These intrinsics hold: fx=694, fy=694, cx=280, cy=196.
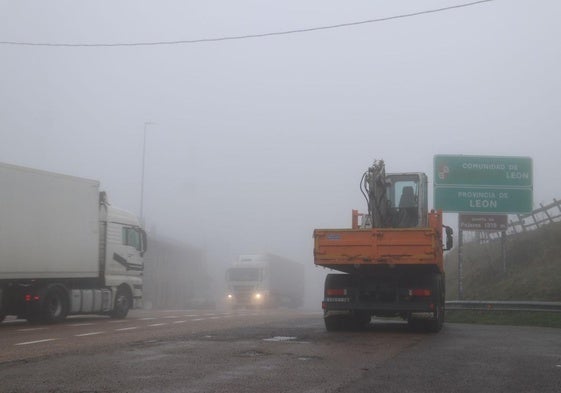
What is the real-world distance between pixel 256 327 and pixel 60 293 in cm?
610

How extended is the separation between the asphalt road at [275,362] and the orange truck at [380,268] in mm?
679

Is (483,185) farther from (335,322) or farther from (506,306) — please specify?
(335,322)

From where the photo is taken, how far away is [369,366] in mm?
9531

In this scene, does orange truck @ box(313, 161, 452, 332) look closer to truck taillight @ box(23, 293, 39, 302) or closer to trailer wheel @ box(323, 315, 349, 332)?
trailer wheel @ box(323, 315, 349, 332)

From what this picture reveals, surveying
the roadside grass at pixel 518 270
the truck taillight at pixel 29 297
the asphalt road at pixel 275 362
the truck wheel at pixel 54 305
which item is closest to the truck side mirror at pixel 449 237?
the asphalt road at pixel 275 362

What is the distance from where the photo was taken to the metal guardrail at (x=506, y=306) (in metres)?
20.2

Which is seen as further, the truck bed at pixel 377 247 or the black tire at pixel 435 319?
the black tire at pixel 435 319

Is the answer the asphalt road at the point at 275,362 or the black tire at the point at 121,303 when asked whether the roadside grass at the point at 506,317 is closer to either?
the asphalt road at the point at 275,362

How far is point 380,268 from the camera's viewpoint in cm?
1522

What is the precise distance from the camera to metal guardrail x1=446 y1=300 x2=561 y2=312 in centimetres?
2025

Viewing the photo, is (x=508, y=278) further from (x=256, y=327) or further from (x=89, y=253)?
(x=89, y=253)

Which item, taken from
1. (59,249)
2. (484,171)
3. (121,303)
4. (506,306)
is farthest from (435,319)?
(121,303)

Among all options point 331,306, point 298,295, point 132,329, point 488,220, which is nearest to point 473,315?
point 488,220

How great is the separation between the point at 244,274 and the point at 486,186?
20.8 m
